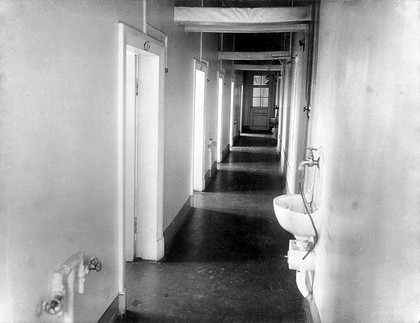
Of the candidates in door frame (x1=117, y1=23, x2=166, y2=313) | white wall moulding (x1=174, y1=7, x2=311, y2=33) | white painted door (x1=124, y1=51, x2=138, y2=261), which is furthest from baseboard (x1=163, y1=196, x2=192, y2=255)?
white wall moulding (x1=174, y1=7, x2=311, y2=33)


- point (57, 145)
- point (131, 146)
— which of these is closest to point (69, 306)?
point (57, 145)

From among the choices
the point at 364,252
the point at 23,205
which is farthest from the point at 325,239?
the point at 23,205

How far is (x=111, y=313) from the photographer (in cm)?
328

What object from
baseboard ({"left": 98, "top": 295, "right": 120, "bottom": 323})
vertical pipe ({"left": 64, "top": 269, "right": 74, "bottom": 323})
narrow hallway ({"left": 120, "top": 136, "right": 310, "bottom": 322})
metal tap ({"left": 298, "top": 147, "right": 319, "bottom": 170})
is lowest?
narrow hallway ({"left": 120, "top": 136, "right": 310, "bottom": 322})

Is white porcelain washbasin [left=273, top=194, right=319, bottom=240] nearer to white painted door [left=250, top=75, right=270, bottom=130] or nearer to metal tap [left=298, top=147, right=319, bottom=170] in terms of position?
metal tap [left=298, top=147, right=319, bottom=170]

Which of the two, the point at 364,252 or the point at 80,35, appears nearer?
the point at 364,252

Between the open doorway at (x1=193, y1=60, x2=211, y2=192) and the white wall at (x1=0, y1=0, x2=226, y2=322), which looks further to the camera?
the open doorway at (x1=193, y1=60, x2=211, y2=192)

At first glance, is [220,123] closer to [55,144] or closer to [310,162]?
[310,162]

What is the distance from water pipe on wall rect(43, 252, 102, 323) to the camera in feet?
7.12

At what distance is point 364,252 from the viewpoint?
1.92m

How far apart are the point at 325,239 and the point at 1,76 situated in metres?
2.32

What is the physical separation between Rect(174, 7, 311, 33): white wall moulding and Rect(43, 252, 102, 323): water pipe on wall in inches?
115

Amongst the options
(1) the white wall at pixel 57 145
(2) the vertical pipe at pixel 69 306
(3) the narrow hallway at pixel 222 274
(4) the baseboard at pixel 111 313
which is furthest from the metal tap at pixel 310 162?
(2) the vertical pipe at pixel 69 306

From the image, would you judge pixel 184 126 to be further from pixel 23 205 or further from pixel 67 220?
pixel 23 205
